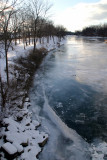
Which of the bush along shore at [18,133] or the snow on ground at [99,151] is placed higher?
the bush along shore at [18,133]

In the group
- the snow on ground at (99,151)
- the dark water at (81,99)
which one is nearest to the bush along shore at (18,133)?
the dark water at (81,99)

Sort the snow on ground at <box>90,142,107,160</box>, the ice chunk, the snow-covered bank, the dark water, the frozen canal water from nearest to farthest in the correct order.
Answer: the ice chunk → the snow on ground at <box>90,142,107,160</box> → the snow-covered bank → the frozen canal water → the dark water

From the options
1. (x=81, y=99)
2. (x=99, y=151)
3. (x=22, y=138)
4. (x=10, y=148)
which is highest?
(x=81, y=99)

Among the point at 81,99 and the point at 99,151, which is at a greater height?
the point at 81,99

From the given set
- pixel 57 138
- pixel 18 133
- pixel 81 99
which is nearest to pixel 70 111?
pixel 81 99

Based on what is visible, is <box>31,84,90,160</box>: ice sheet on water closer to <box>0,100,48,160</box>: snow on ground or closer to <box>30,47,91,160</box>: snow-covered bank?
<box>30,47,91,160</box>: snow-covered bank

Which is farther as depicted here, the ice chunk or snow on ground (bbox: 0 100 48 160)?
snow on ground (bbox: 0 100 48 160)

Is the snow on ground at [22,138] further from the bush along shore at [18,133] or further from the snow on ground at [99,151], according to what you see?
the snow on ground at [99,151]

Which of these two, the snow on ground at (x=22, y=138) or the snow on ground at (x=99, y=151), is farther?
the snow on ground at (x=99, y=151)

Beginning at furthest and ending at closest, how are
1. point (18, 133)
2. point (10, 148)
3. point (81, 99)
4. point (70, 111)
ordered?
point (81, 99)
point (70, 111)
point (18, 133)
point (10, 148)

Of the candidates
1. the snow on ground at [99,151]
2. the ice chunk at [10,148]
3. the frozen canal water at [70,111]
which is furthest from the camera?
the frozen canal water at [70,111]

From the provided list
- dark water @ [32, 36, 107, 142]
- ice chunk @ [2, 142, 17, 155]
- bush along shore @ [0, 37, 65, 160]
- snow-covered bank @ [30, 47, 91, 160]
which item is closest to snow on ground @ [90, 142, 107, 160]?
snow-covered bank @ [30, 47, 91, 160]

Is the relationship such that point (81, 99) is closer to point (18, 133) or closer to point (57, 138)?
point (57, 138)

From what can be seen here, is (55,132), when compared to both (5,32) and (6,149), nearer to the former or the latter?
(6,149)
